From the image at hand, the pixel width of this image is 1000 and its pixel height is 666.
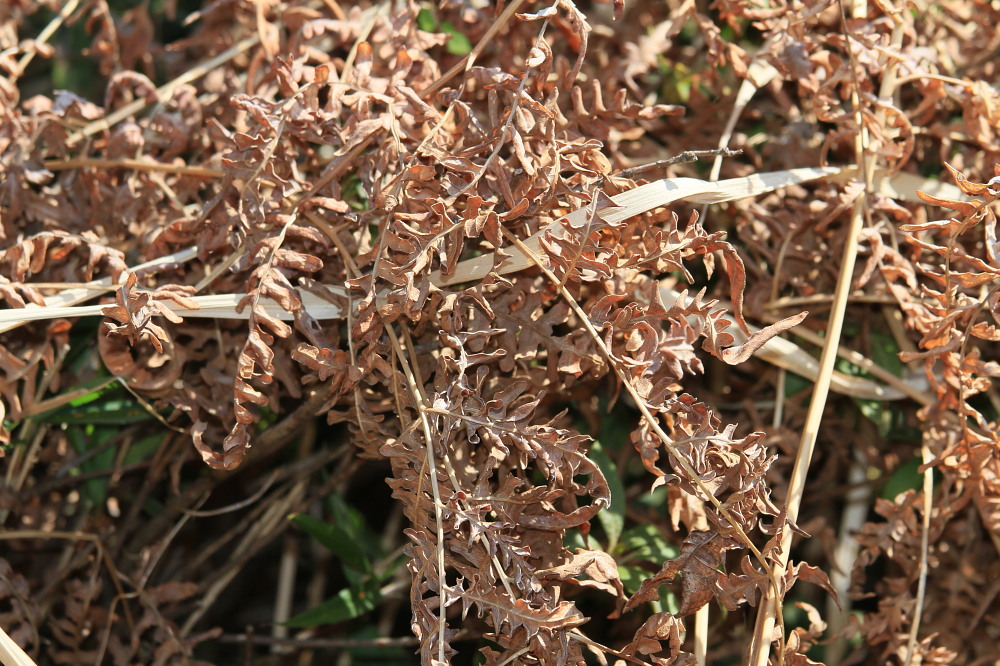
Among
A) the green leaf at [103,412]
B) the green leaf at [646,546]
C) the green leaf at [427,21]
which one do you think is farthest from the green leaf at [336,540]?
the green leaf at [427,21]

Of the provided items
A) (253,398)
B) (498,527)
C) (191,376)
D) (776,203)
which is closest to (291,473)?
(191,376)

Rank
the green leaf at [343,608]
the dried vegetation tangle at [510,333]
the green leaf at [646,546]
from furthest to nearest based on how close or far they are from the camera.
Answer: the green leaf at [343,608]
the green leaf at [646,546]
the dried vegetation tangle at [510,333]

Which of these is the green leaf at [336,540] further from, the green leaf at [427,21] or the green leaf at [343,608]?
the green leaf at [427,21]

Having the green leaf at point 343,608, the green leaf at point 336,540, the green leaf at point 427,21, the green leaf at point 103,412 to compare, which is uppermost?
the green leaf at point 427,21

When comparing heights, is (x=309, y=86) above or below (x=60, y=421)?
above

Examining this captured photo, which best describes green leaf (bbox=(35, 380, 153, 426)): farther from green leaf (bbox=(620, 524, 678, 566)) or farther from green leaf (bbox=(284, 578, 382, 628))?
green leaf (bbox=(620, 524, 678, 566))

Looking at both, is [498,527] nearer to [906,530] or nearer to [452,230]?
[452,230]

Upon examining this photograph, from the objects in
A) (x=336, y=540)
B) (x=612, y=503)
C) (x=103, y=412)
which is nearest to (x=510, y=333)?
(x=612, y=503)

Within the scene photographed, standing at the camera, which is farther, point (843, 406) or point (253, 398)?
point (843, 406)
